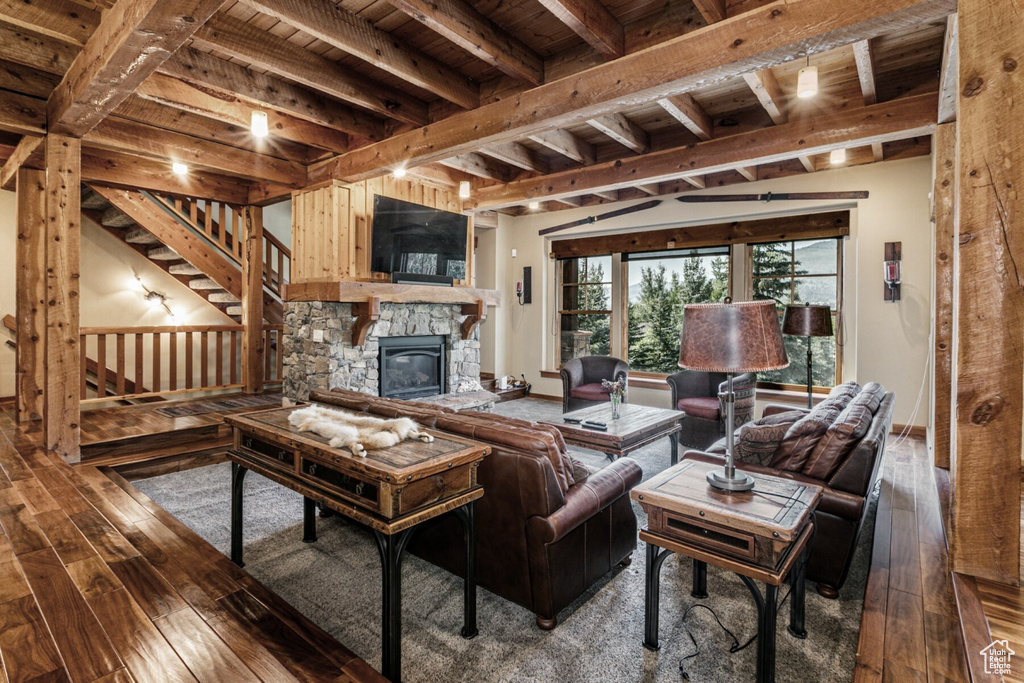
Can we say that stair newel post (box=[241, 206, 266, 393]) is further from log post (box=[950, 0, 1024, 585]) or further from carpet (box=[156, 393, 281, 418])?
log post (box=[950, 0, 1024, 585])

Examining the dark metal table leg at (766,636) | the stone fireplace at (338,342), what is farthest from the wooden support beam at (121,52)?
the dark metal table leg at (766,636)

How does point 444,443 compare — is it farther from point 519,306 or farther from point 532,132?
point 519,306

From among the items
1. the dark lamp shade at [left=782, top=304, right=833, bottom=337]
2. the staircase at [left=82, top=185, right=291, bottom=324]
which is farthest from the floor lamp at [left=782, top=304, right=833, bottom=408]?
the staircase at [left=82, top=185, right=291, bottom=324]

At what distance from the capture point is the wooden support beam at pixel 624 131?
167 inches

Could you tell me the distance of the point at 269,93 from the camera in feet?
12.5

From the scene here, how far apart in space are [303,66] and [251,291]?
11.9 feet

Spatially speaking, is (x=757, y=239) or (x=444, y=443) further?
(x=757, y=239)

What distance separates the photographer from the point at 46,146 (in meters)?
3.67

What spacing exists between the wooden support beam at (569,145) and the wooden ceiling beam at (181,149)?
2722 mm

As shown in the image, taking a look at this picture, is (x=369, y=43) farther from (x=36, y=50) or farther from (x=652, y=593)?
(x=652, y=593)

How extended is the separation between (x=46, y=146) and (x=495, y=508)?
4182mm

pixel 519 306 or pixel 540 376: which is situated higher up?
pixel 519 306

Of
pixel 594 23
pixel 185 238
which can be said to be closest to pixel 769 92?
pixel 594 23

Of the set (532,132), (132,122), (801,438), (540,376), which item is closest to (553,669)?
(801,438)
